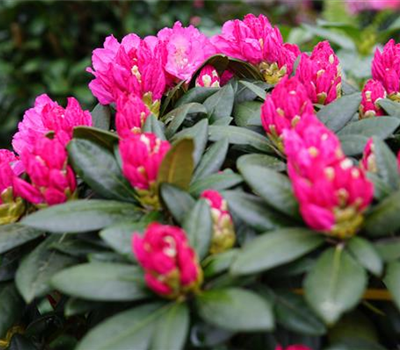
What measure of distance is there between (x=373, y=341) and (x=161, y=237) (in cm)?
31

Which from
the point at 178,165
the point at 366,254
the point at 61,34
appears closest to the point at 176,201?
the point at 178,165

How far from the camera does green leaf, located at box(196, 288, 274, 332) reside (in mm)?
684

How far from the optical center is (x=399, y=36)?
2.97m

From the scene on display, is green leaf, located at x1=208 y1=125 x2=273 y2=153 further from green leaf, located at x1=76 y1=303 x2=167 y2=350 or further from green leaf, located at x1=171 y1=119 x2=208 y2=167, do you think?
green leaf, located at x1=76 y1=303 x2=167 y2=350

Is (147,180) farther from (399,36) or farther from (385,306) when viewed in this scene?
(399,36)

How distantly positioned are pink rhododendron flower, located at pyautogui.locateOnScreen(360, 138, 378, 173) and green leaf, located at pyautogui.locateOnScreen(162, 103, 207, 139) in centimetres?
29

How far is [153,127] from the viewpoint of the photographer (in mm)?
A: 1000

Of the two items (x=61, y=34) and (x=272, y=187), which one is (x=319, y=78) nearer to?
(x=272, y=187)

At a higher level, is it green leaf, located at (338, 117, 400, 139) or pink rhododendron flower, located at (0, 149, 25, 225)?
green leaf, located at (338, 117, 400, 139)

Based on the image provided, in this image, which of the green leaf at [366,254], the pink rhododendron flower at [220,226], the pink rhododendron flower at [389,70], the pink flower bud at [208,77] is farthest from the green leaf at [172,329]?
the pink rhododendron flower at [389,70]

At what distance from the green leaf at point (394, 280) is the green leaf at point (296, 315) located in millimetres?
95

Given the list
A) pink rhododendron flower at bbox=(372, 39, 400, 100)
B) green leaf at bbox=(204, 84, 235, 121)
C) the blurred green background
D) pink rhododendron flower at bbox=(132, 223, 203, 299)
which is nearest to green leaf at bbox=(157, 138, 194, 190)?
pink rhododendron flower at bbox=(132, 223, 203, 299)

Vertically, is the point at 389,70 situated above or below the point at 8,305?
above

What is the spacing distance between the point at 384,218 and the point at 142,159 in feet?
1.07
